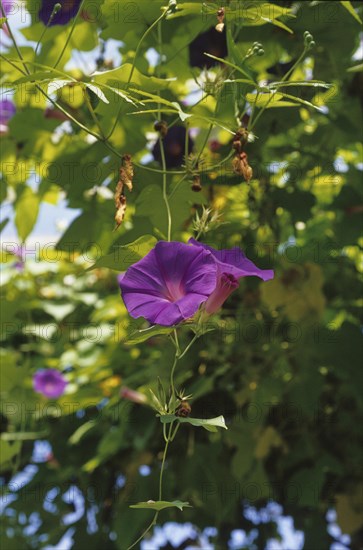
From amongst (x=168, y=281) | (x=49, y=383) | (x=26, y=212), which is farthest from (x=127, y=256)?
(x=49, y=383)

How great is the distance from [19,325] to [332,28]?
0.76 metres

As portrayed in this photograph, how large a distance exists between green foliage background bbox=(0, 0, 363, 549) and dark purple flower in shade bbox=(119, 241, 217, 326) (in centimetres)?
41

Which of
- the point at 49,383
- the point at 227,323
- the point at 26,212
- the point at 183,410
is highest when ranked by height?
the point at 183,410

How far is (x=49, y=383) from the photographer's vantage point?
1918mm

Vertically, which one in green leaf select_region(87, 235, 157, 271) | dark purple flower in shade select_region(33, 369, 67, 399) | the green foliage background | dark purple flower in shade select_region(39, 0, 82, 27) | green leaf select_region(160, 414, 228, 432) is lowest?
dark purple flower in shade select_region(33, 369, 67, 399)

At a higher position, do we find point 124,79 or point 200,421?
point 124,79

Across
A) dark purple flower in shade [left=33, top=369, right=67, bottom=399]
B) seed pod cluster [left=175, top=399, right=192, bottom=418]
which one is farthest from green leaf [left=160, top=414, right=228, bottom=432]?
dark purple flower in shade [left=33, top=369, right=67, bottom=399]

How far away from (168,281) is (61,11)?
529 millimetres

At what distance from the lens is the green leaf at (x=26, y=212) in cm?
151

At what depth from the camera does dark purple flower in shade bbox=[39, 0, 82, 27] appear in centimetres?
111

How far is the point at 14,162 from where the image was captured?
154 centimetres

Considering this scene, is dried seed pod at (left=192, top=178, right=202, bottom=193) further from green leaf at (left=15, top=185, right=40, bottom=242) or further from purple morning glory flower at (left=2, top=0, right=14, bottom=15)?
green leaf at (left=15, top=185, right=40, bottom=242)

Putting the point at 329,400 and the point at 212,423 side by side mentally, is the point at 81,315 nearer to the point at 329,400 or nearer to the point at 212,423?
the point at 329,400

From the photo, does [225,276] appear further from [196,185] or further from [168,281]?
[196,185]
